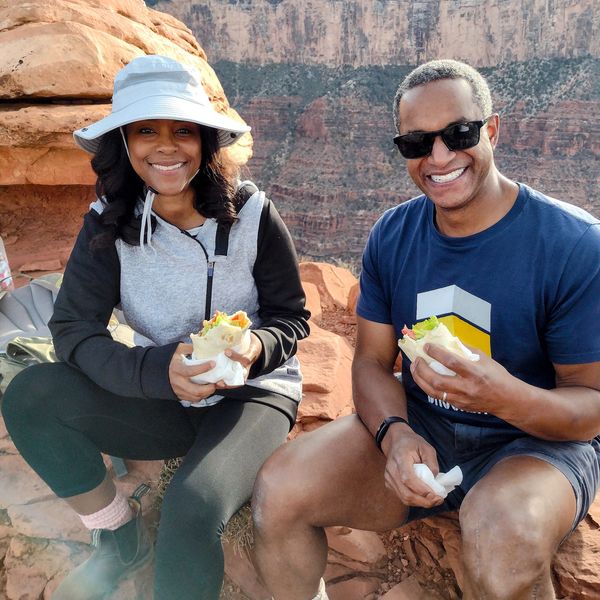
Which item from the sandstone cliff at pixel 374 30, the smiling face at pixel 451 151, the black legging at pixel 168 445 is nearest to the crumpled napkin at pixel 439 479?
the black legging at pixel 168 445

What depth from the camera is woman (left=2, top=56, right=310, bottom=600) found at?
1.87m

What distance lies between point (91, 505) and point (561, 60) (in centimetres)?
3787

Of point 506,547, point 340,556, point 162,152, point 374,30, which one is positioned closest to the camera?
point 506,547

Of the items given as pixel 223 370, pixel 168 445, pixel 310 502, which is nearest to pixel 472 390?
pixel 310 502

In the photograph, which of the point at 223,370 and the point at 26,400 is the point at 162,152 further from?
the point at 26,400

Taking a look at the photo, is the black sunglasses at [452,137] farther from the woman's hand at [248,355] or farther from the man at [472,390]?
the woman's hand at [248,355]

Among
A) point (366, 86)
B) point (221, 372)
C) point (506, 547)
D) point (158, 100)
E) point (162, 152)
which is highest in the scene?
point (158, 100)

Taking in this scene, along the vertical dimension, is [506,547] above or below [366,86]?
above

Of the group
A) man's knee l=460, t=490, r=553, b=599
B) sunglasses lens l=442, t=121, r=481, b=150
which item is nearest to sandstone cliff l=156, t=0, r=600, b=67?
sunglasses lens l=442, t=121, r=481, b=150

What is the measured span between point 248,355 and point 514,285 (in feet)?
2.83

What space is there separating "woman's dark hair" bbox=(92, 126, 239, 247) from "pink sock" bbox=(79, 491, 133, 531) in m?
0.95

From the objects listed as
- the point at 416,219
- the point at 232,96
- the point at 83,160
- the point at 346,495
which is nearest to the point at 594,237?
the point at 416,219

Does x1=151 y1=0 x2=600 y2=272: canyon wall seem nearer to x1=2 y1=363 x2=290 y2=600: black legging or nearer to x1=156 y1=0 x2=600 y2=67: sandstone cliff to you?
x1=156 y1=0 x2=600 y2=67: sandstone cliff

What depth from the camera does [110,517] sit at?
2.03m
